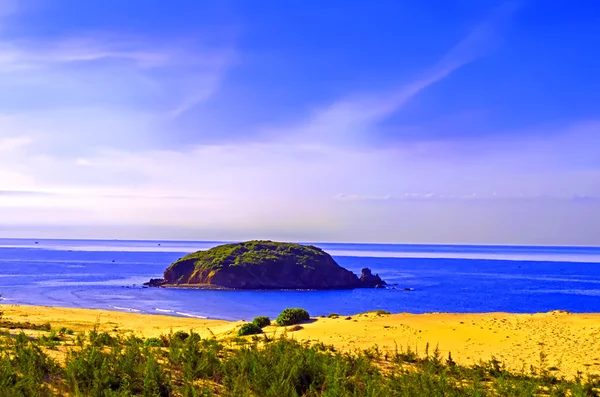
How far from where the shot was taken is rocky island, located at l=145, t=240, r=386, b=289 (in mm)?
105250

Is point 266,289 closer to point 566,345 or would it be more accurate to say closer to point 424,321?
point 424,321

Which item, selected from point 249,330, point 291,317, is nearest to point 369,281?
point 291,317

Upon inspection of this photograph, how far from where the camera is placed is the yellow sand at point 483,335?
21.3 metres

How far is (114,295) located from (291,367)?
268 feet

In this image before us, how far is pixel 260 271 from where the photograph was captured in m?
108

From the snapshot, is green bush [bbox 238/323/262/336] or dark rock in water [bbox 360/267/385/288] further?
dark rock in water [bbox 360/267/385/288]

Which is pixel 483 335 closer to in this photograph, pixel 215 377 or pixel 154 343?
pixel 154 343

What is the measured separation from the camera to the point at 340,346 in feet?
80.0

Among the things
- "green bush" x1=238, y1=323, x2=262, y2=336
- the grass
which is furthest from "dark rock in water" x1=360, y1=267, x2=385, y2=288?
the grass

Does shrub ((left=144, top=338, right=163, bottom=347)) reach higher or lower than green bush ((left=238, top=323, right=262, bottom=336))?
higher

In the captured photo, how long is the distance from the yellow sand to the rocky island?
70.8 meters

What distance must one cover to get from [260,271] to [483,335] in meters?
83.7

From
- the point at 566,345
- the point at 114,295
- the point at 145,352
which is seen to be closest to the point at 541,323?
the point at 566,345

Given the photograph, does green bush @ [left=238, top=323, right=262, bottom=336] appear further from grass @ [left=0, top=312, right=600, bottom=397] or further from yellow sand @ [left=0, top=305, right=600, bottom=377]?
grass @ [left=0, top=312, right=600, bottom=397]
